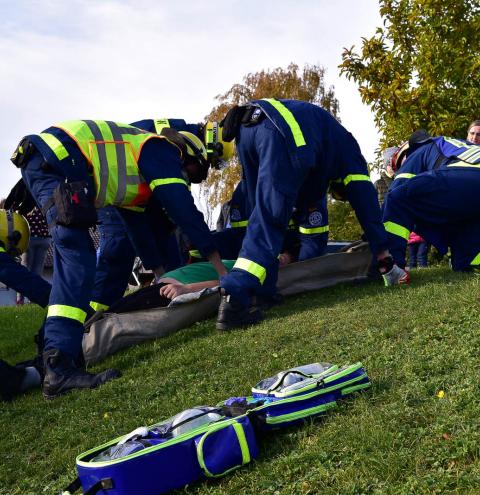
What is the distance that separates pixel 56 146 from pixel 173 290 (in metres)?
1.45

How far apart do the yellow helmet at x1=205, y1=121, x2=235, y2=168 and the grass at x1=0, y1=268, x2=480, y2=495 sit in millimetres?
1584

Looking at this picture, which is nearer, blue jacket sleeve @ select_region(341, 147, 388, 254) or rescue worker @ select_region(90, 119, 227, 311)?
blue jacket sleeve @ select_region(341, 147, 388, 254)

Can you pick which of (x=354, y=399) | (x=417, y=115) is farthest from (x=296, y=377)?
(x=417, y=115)

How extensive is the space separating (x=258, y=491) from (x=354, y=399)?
2.16ft

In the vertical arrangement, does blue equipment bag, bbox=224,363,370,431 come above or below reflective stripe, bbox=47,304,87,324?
below

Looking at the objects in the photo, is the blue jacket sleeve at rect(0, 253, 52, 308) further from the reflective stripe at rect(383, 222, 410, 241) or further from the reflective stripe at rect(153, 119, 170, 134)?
the reflective stripe at rect(383, 222, 410, 241)

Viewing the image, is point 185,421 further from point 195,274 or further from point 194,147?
point 194,147

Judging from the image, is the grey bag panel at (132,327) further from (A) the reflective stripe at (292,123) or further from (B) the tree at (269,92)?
(B) the tree at (269,92)

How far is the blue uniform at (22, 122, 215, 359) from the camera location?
166 inches

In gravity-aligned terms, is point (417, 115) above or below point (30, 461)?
above

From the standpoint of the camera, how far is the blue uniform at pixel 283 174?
4.65 metres

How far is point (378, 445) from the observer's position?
7.97 feet

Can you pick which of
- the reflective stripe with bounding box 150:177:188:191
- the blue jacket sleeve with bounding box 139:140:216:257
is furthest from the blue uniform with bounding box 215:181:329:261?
the reflective stripe with bounding box 150:177:188:191

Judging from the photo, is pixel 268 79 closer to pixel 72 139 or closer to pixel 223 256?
pixel 223 256
